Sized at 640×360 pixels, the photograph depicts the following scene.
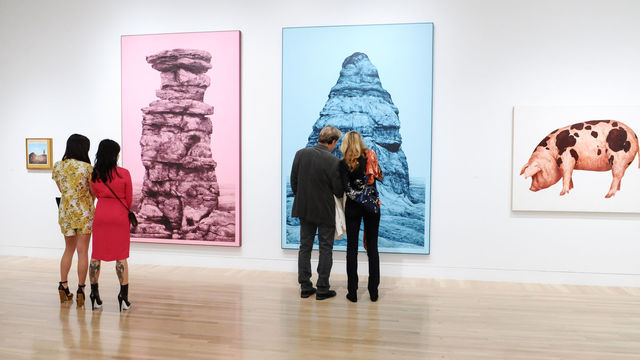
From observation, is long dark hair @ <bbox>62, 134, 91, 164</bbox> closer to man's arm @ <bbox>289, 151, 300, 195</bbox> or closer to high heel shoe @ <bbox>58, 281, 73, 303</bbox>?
high heel shoe @ <bbox>58, 281, 73, 303</bbox>

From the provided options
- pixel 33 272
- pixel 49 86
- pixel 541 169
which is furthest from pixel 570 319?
pixel 49 86

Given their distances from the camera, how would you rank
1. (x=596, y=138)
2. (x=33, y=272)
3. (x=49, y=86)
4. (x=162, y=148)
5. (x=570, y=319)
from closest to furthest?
(x=570, y=319)
(x=596, y=138)
(x=33, y=272)
(x=162, y=148)
(x=49, y=86)

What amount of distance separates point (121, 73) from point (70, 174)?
270 cm

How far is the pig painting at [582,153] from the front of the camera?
19.2ft

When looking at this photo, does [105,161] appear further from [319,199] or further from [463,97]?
[463,97]

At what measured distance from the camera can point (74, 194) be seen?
4781 millimetres

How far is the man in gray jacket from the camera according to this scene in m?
5.20

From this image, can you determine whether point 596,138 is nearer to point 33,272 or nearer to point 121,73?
point 121,73

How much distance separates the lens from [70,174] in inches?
186

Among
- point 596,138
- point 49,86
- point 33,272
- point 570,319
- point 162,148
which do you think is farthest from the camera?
point 49,86

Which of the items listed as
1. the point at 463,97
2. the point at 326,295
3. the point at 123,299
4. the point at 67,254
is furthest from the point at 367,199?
the point at 67,254

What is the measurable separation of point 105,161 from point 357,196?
2491mm

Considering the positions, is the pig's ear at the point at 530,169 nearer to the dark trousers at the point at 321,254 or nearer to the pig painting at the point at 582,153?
the pig painting at the point at 582,153

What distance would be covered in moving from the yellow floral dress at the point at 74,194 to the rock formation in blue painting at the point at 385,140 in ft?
9.92
